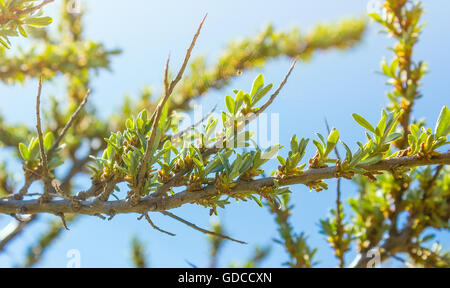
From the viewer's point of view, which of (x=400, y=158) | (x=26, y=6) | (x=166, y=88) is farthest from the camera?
(x=26, y=6)

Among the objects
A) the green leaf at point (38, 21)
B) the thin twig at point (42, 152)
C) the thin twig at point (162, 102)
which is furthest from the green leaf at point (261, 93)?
the green leaf at point (38, 21)

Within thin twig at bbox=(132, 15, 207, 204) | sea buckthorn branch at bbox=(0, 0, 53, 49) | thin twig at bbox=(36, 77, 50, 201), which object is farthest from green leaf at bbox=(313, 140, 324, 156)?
sea buckthorn branch at bbox=(0, 0, 53, 49)

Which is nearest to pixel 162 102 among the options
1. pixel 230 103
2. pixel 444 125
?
pixel 230 103

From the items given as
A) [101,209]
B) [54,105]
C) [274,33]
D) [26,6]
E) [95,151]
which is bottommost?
[101,209]

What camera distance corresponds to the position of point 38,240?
308 centimetres

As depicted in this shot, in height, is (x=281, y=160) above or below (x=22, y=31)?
below

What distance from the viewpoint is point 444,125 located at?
30.9 inches

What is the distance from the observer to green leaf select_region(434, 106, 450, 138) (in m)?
0.78

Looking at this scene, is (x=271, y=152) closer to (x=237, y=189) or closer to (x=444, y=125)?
(x=237, y=189)

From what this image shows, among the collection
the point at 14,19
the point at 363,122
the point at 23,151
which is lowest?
the point at 363,122

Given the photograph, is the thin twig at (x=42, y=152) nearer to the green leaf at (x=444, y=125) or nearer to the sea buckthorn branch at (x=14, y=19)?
the sea buckthorn branch at (x=14, y=19)

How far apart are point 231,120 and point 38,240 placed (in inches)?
109

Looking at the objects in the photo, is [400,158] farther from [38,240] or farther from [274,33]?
[38,240]

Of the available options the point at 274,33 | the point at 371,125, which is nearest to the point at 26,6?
the point at 371,125
